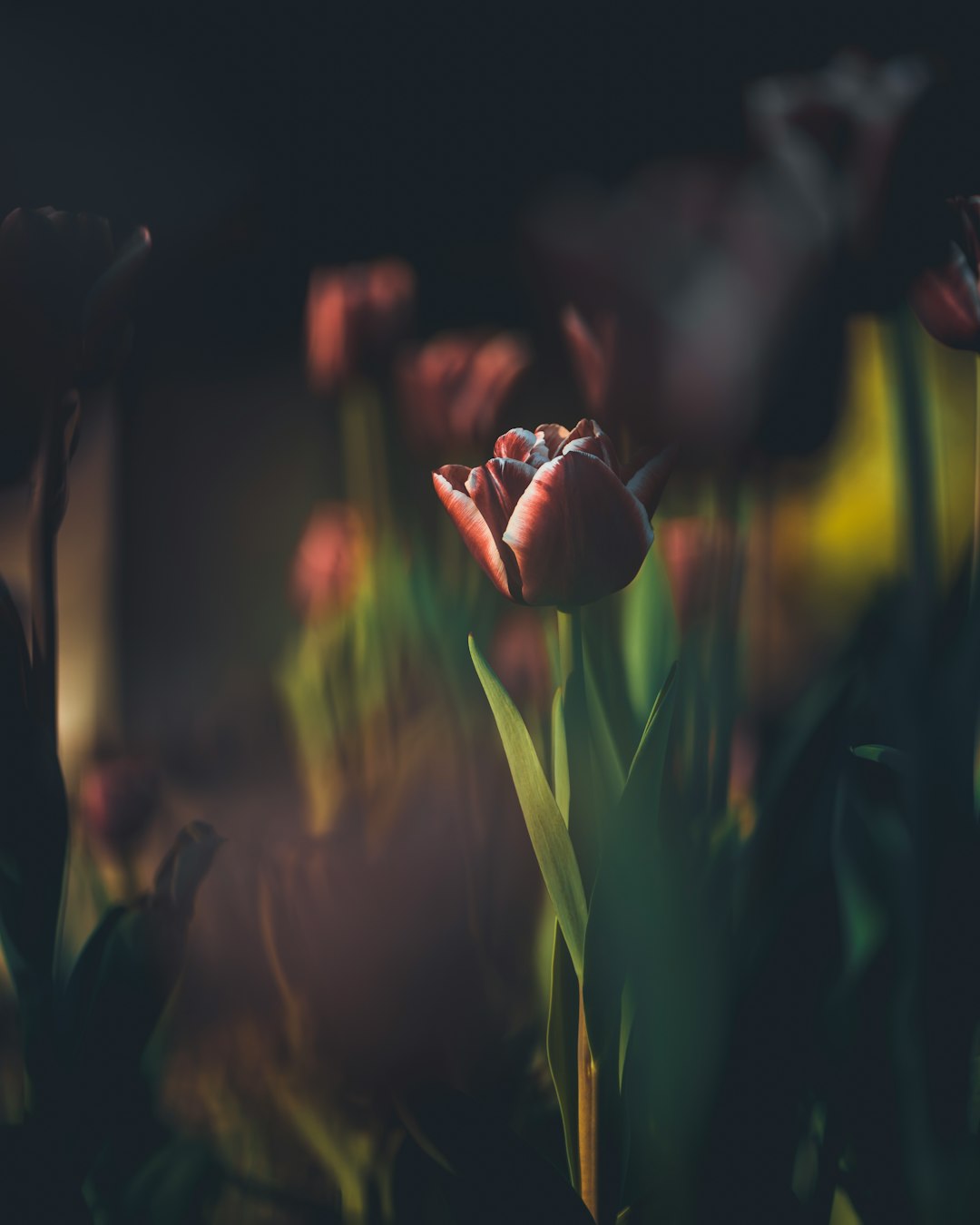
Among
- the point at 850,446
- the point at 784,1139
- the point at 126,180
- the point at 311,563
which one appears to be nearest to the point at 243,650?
the point at 311,563

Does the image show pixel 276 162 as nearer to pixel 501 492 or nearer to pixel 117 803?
pixel 117 803

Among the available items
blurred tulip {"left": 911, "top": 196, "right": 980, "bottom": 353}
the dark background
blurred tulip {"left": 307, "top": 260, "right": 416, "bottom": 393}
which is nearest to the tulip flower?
blurred tulip {"left": 911, "top": 196, "right": 980, "bottom": 353}

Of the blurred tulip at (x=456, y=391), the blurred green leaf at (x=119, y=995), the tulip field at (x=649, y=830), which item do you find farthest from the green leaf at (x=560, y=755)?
the blurred tulip at (x=456, y=391)

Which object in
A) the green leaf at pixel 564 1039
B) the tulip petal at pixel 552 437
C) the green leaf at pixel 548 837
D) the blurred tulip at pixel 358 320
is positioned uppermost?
the blurred tulip at pixel 358 320

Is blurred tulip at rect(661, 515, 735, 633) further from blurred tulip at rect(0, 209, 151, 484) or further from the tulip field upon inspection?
blurred tulip at rect(0, 209, 151, 484)

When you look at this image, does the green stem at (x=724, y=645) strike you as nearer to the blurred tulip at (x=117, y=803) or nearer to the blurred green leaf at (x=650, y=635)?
the blurred green leaf at (x=650, y=635)

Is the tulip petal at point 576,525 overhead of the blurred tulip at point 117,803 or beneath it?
overhead

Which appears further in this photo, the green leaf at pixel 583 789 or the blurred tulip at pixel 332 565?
the blurred tulip at pixel 332 565
